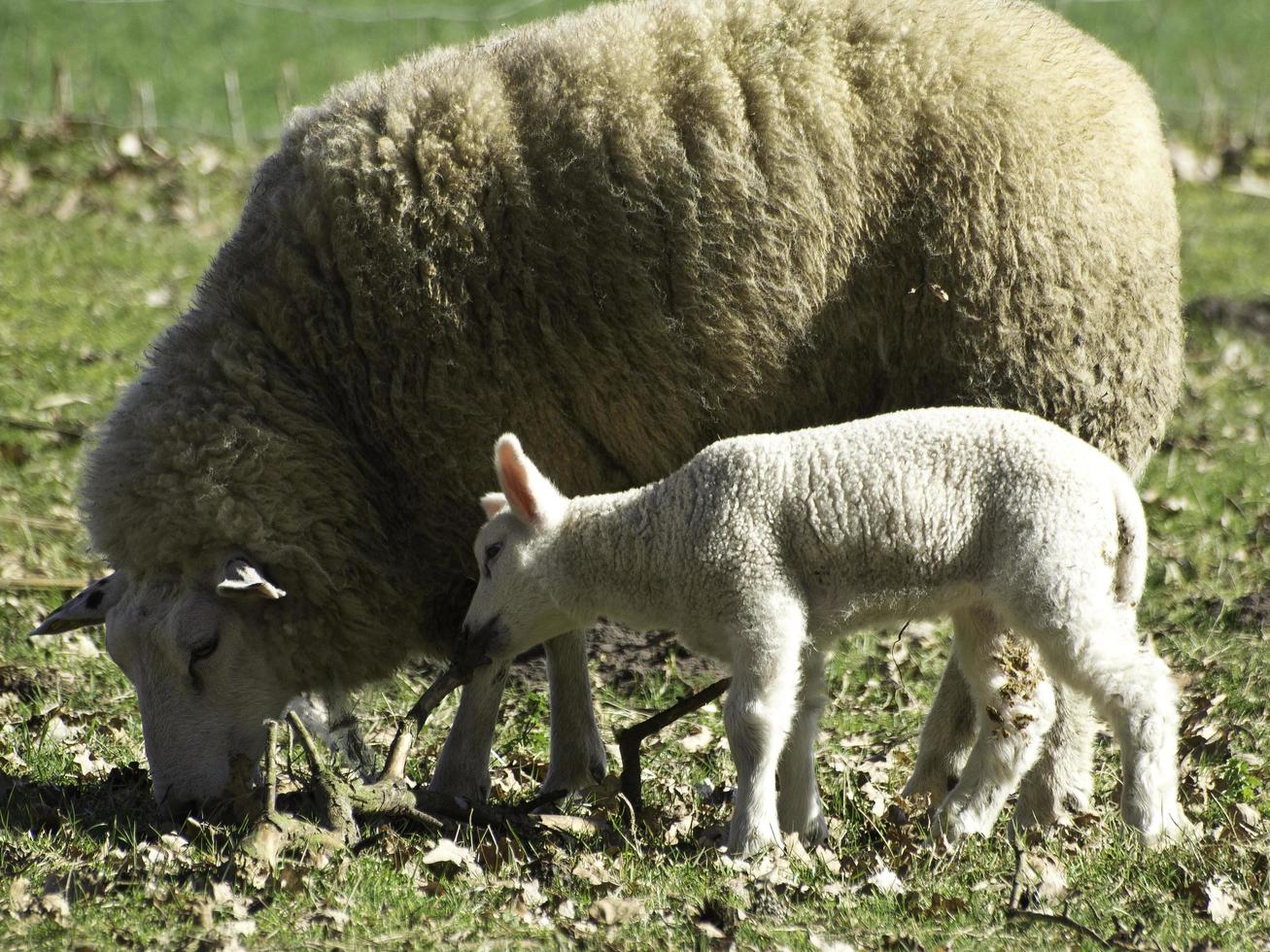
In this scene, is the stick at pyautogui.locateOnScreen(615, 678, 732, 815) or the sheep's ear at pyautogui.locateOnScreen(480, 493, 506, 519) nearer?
the sheep's ear at pyautogui.locateOnScreen(480, 493, 506, 519)

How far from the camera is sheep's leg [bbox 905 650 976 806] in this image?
4.73 m

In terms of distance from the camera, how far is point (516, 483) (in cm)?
407

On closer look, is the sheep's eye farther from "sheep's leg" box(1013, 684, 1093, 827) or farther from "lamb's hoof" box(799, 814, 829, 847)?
"sheep's leg" box(1013, 684, 1093, 827)

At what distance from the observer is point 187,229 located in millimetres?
11469

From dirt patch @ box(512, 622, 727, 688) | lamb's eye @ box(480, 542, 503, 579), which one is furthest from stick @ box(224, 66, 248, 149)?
lamb's eye @ box(480, 542, 503, 579)

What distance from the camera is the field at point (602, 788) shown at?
11.8ft

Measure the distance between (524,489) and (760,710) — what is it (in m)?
0.84

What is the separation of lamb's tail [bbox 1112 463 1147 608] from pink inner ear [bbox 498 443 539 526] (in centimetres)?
143

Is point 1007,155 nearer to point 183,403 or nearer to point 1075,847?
point 1075,847

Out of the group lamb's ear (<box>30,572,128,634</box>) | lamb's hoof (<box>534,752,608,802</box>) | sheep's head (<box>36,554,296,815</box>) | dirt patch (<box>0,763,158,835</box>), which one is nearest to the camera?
dirt patch (<box>0,763,158,835</box>)

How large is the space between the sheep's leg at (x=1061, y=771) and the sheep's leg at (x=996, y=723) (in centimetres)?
28

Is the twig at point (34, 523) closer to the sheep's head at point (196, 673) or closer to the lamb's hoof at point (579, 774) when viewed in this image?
the sheep's head at point (196, 673)

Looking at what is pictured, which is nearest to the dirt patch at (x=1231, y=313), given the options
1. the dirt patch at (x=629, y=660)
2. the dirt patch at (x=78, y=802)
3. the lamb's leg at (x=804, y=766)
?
the dirt patch at (x=629, y=660)

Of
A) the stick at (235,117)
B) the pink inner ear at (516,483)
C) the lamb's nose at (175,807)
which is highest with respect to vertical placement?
the stick at (235,117)
